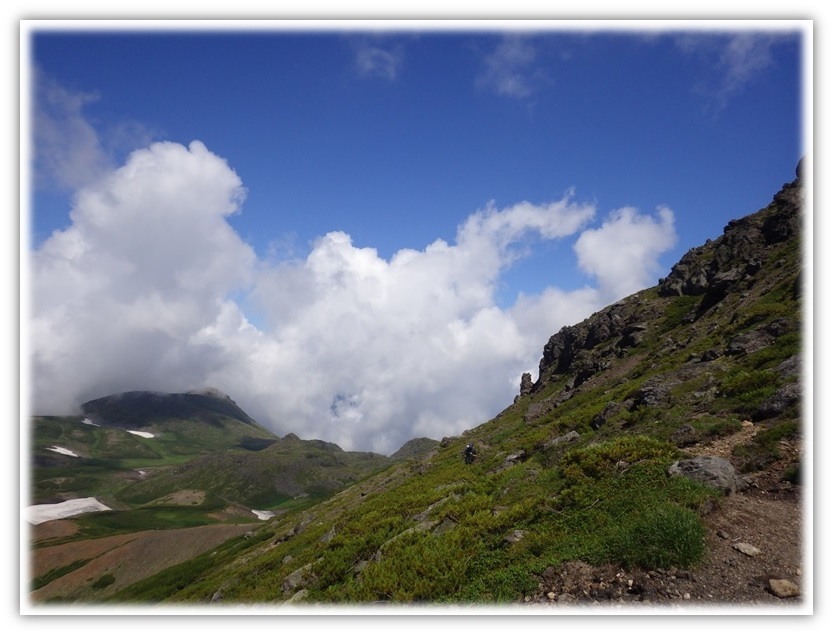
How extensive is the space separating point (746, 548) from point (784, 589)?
55.6 inches

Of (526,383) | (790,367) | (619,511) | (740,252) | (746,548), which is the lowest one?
(526,383)

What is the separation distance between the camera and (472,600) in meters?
11.0

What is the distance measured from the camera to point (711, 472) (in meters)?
13.4

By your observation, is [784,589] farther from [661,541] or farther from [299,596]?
[299,596]

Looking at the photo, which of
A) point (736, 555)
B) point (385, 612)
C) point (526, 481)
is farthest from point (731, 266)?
point (385, 612)

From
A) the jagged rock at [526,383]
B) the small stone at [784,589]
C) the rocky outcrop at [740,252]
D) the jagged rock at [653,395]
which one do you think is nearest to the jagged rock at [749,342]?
the jagged rock at [653,395]

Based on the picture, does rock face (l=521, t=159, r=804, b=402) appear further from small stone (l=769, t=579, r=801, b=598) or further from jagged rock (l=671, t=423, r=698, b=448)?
small stone (l=769, t=579, r=801, b=598)

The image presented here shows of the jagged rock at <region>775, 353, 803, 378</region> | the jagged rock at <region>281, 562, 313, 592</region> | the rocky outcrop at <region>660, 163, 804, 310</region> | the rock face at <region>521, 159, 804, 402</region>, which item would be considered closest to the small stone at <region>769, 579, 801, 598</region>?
the jagged rock at <region>775, 353, 803, 378</region>

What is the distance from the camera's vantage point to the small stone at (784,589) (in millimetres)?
8727

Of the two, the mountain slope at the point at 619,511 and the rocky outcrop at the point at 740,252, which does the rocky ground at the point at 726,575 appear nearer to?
the mountain slope at the point at 619,511

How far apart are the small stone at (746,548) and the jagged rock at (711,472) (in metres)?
2.73

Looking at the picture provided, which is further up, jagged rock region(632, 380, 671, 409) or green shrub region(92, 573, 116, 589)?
jagged rock region(632, 380, 671, 409)

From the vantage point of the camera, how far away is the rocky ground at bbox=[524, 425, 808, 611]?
8.95 m

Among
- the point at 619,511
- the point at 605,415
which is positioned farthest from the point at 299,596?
the point at 605,415
